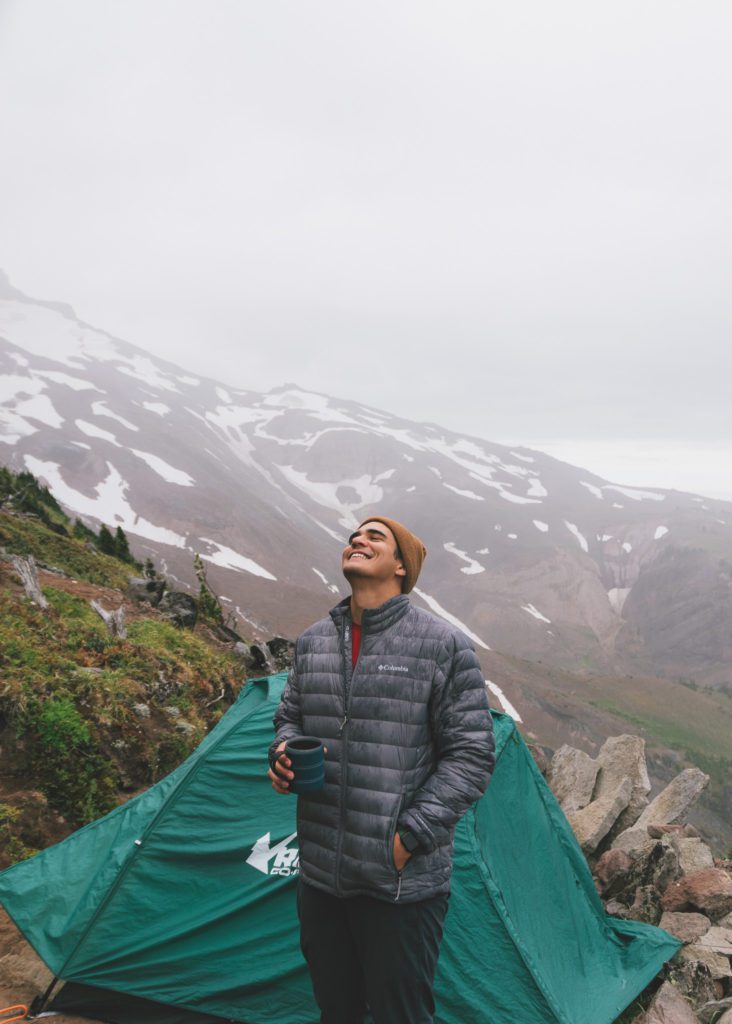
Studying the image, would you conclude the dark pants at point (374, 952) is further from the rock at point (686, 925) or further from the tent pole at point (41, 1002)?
the rock at point (686, 925)

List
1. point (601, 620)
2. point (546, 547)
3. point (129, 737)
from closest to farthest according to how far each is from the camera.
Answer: point (129, 737) < point (601, 620) < point (546, 547)

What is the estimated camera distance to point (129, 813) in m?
4.65

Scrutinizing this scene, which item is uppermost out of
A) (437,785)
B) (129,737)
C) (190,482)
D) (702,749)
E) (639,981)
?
(437,785)

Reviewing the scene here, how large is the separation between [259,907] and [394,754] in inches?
97.1

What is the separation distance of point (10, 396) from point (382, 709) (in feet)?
346

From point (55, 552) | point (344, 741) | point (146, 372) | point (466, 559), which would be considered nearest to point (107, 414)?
point (146, 372)

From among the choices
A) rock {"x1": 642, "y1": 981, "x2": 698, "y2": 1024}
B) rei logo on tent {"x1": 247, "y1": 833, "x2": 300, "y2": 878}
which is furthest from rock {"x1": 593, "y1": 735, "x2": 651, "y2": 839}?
rei logo on tent {"x1": 247, "y1": 833, "x2": 300, "y2": 878}

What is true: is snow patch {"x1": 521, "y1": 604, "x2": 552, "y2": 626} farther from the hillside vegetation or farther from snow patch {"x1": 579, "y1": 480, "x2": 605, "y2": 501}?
the hillside vegetation

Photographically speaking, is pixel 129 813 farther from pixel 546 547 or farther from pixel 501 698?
pixel 546 547

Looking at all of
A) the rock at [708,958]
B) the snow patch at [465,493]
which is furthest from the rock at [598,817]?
the snow patch at [465,493]

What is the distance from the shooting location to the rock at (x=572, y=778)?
802cm

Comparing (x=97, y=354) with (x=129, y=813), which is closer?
(x=129, y=813)

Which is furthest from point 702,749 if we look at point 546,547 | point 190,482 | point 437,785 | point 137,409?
point 137,409

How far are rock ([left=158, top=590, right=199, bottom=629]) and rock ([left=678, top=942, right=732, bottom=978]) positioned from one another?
10776mm
